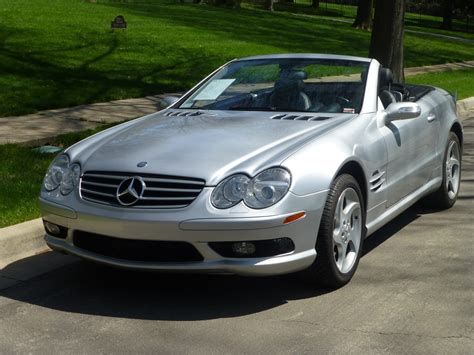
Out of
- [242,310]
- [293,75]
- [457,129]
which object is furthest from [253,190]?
[457,129]

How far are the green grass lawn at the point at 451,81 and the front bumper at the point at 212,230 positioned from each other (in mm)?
12584

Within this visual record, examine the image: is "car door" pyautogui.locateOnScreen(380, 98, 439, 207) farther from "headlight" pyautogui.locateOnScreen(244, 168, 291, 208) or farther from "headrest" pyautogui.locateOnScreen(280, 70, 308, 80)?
"headlight" pyautogui.locateOnScreen(244, 168, 291, 208)

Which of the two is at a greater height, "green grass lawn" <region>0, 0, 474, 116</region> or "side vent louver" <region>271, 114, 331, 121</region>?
"side vent louver" <region>271, 114, 331, 121</region>

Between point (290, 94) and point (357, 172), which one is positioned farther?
point (290, 94)

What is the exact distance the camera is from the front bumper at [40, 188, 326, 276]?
4.94 meters

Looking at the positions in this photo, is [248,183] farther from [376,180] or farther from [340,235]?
[376,180]

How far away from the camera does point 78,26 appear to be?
71.7 ft

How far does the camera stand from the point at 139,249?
517cm

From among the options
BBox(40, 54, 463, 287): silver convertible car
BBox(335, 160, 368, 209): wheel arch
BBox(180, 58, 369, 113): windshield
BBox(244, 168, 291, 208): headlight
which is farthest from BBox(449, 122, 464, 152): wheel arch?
BBox(244, 168, 291, 208): headlight

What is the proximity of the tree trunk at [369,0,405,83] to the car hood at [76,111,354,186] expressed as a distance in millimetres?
8546

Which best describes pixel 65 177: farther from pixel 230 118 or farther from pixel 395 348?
pixel 395 348

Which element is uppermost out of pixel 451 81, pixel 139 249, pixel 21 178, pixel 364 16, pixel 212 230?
pixel 212 230

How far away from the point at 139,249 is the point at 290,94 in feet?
6.65

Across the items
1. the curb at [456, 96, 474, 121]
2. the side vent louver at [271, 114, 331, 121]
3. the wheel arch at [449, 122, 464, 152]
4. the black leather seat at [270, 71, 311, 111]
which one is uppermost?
the black leather seat at [270, 71, 311, 111]
